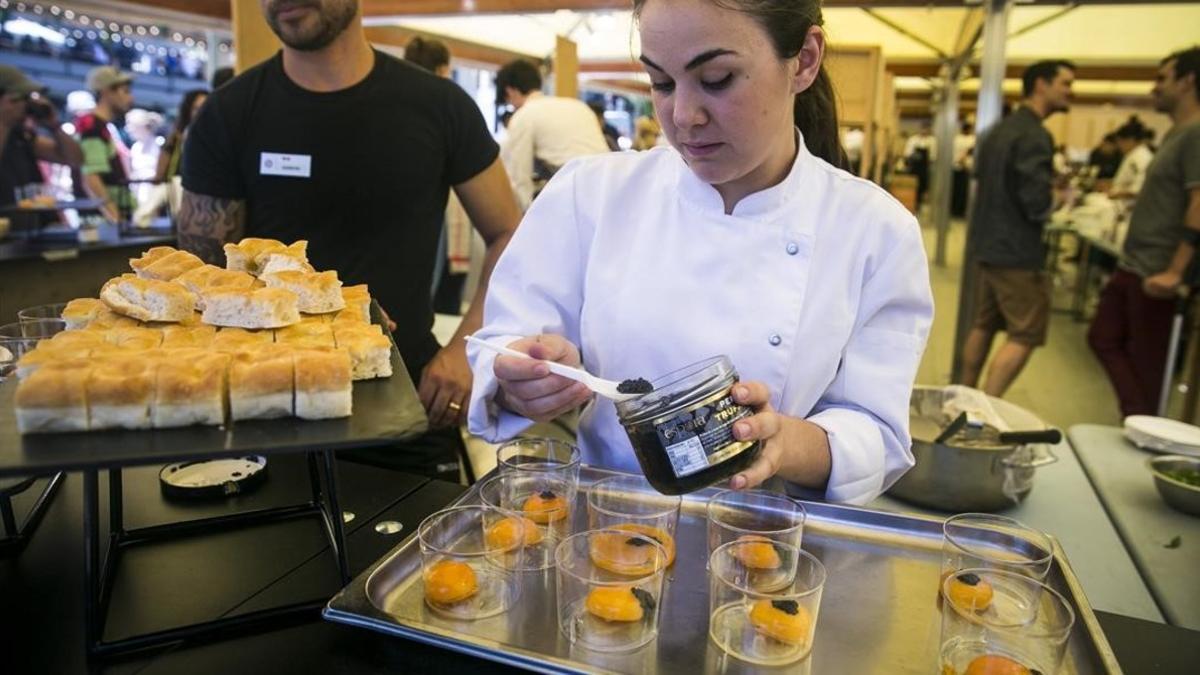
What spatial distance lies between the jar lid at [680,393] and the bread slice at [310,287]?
55cm

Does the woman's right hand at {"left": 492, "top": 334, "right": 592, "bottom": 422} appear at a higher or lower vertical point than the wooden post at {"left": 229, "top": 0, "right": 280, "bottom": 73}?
lower

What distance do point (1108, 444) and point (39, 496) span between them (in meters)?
2.32

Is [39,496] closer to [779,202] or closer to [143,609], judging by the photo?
[143,609]

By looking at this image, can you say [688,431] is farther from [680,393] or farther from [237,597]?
[237,597]

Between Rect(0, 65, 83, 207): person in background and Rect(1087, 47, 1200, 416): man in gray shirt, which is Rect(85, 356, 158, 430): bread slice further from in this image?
Rect(0, 65, 83, 207): person in background

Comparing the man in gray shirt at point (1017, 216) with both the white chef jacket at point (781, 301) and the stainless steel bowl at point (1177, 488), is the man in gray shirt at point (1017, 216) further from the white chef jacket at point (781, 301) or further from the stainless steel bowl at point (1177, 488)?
the white chef jacket at point (781, 301)

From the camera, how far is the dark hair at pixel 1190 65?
Result: 377 cm

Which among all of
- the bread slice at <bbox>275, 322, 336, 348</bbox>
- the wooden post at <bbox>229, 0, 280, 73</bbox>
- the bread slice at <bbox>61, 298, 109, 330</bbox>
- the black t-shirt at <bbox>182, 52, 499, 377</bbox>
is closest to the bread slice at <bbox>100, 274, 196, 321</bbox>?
the bread slice at <bbox>61, 298, 109, 330</bbox>

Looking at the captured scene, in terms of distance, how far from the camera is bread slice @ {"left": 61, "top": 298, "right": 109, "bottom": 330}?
110cm

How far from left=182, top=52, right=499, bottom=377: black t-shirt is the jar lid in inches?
51.3

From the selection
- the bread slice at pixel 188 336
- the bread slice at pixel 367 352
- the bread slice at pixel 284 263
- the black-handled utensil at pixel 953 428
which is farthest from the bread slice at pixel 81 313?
the black-handled utensil at pixel 953 428

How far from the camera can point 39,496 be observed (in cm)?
129

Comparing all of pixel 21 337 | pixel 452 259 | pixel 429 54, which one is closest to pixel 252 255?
pixel 21 337

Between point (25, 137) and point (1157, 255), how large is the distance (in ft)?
20.3
